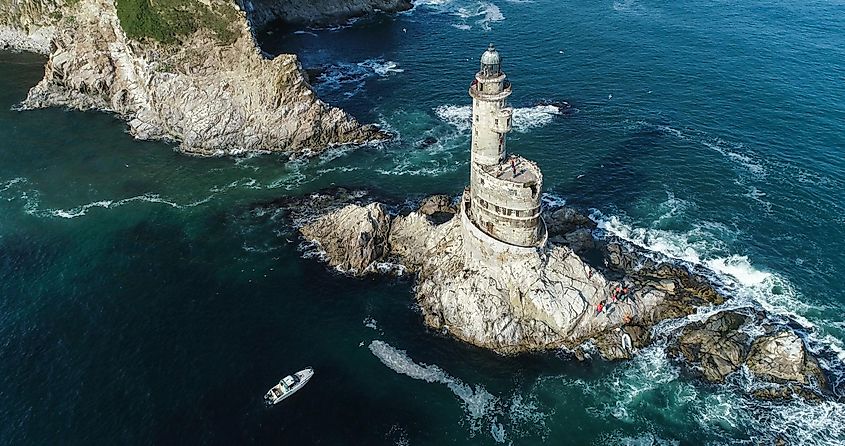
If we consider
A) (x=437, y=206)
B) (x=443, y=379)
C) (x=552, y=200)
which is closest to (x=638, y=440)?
(x=443, y=379)

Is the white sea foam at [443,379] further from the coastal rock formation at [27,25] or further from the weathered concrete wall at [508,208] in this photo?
the coastal rock formation at [27,25]

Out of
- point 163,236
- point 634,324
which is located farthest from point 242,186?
point 634,324

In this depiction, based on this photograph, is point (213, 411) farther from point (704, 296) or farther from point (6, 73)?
point (6, 73)

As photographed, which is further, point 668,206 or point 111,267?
point 668,206

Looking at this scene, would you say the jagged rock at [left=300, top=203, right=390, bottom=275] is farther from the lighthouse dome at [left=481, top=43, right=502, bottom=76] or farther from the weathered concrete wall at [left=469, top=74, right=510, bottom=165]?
the lighthouse dome at [left=481, top=43, right=502, bottom=76]

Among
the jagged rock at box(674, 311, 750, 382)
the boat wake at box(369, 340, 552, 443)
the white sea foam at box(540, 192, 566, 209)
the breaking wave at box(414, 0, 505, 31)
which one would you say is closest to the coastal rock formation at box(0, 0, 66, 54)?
the breaking wave at box(414, 0, 505, 31)

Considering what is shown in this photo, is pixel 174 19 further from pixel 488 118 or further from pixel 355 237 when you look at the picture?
pixel 488 118
